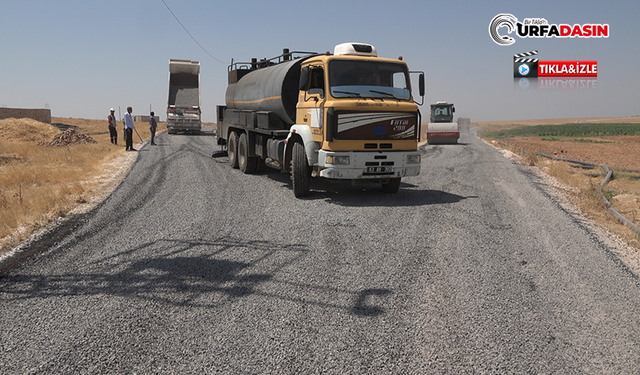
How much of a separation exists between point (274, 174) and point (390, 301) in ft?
32.0

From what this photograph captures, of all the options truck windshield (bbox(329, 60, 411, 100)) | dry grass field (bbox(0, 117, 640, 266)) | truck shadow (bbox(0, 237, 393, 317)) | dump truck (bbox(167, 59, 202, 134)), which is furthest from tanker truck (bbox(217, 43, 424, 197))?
dump truck (bbox(167, 59, 202, 134))

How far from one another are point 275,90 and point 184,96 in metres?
20.8

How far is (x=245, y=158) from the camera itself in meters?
13.6

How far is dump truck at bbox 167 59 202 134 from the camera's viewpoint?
96.9 feet

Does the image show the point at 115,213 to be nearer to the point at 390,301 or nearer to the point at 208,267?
the point at 208,267

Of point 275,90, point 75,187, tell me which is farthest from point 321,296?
point 75,187

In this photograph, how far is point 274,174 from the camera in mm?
14016

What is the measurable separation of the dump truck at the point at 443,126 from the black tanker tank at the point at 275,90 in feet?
64.2

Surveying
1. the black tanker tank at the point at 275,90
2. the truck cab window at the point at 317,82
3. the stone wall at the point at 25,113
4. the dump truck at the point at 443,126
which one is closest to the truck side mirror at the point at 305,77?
the truck cab window at the point at 317,82

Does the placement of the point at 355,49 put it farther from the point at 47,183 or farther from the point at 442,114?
the point at 442,114

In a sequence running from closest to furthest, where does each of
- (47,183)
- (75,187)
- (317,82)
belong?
(317,82)
(75,187)
(47,183)

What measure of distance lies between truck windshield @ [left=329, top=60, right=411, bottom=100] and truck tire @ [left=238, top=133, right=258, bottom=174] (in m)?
4.70

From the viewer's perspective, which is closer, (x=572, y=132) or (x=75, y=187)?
(x=75, y=187)

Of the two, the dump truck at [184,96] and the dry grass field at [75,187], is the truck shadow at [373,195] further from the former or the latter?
the dump truck at [184,96]
